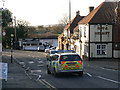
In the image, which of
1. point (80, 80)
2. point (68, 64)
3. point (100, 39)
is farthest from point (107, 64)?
point (80, 80)

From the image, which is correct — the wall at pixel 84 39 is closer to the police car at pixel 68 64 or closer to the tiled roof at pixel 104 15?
the tiled roof at pixel 104 15

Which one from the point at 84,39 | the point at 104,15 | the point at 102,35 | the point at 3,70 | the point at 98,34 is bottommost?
the point at 3,70

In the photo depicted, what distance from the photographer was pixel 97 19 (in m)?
34.7

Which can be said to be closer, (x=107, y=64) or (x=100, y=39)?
(x=107, y=64)

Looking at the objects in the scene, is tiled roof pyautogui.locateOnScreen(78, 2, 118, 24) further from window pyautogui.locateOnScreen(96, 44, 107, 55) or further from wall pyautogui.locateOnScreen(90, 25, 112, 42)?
window pyautogui.locateOnScreen(96, 44, 107, 55)

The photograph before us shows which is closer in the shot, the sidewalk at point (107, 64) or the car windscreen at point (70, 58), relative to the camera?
the car windscreen at point (70, 58)

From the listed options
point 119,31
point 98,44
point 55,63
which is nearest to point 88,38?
point 98,44

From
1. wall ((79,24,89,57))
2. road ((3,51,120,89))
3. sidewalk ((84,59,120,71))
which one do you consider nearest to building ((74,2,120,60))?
wall ((79,24,89,57))

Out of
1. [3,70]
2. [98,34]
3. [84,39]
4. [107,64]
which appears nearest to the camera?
[3,70]

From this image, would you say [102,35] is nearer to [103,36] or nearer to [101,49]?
[103,36]

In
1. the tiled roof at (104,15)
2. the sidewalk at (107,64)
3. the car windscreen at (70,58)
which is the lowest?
the sidewalk at (107,64)

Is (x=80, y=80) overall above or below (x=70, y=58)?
below

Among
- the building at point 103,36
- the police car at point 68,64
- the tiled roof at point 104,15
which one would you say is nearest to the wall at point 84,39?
the building at point 103,36

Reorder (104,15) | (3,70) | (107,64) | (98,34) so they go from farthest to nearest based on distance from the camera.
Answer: (104,15), (98,34), (107,64), (3,70)
